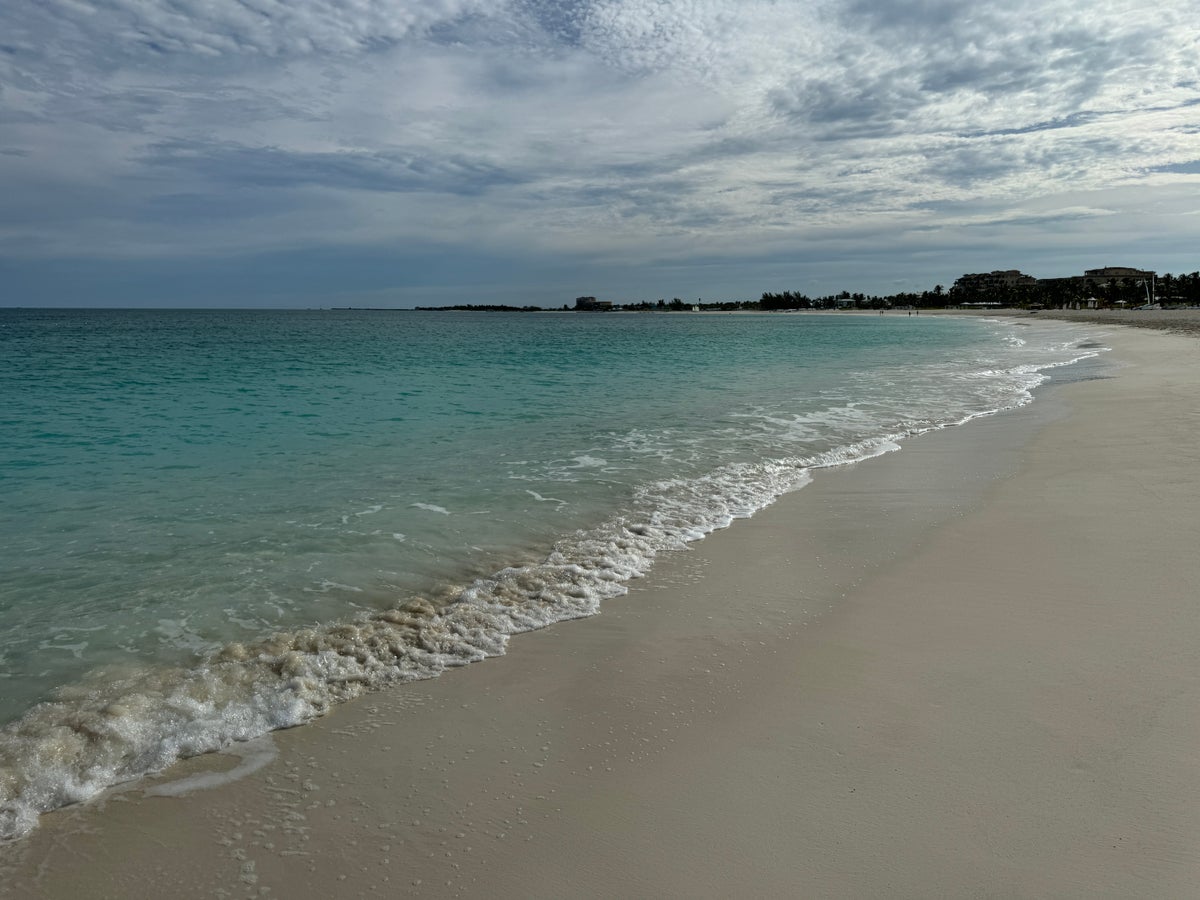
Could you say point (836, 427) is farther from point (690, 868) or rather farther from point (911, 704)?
point (690, 868)

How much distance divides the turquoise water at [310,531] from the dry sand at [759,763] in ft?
1.49

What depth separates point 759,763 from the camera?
10.4ft

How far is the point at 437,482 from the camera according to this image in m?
8.70

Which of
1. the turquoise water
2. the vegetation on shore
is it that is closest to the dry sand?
the turquoise water

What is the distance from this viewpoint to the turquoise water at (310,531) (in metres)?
3.89

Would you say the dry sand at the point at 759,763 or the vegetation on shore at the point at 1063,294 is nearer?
the dry sand at the point at 759,763

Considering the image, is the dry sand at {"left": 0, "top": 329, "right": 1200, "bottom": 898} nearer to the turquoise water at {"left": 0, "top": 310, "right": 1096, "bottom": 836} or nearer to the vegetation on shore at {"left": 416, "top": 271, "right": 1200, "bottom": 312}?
the turquoise water at {"left": 0, "top": 310, "right": 1096, "bottom": 836}

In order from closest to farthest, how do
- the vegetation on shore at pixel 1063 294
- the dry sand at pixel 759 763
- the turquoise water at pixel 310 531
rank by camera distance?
the dry sand at pixel 759 763 < the turquoise water at pixel 310 531 < the vegetation on shore at pixel 1063 294

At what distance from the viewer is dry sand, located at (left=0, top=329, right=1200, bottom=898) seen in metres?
2.55

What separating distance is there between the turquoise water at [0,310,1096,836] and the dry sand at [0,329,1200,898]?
1.49 feet

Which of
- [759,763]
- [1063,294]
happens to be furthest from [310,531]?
[1063,294]

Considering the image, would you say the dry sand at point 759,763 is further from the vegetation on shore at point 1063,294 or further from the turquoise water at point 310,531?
the vegetation on shore at point 1063,294

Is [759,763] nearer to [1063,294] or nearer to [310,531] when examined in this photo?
[310,531]

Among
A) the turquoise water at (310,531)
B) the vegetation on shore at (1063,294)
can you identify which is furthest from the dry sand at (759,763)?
the vegetation on shore at (1063,294)
